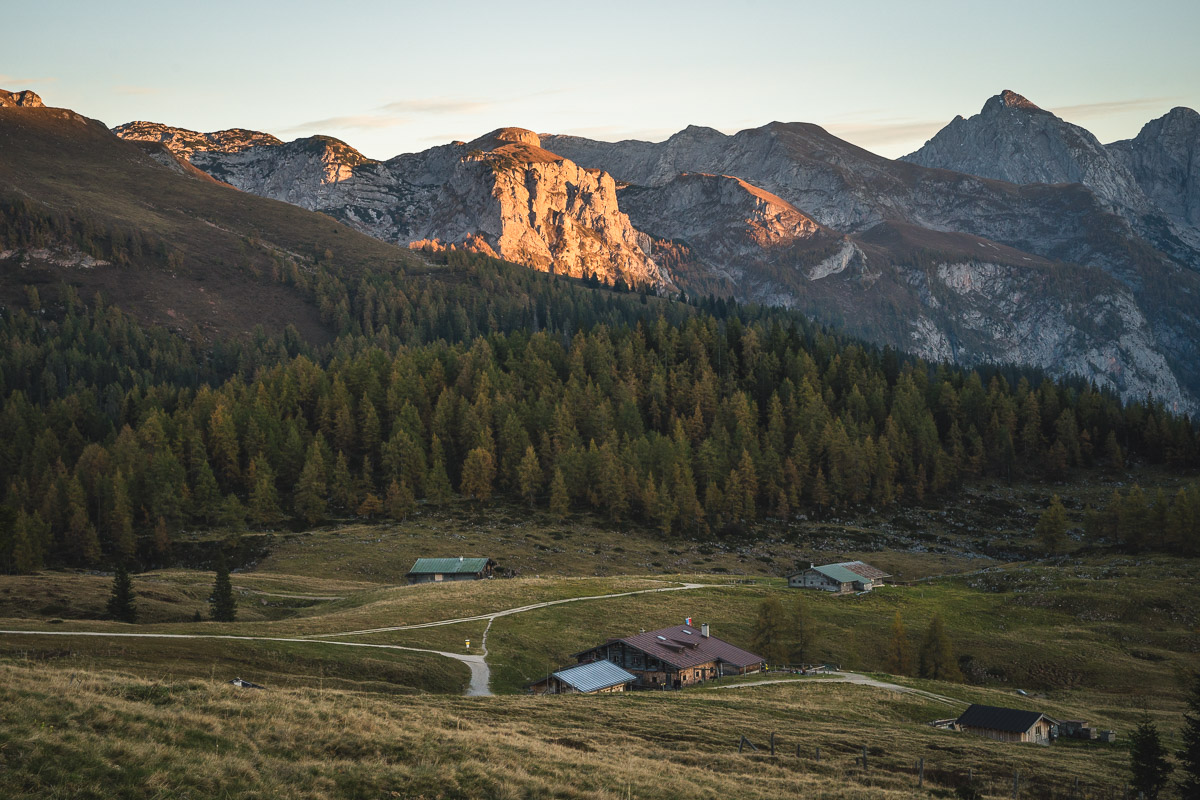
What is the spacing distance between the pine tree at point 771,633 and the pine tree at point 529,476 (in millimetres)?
72370

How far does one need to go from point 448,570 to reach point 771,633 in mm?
45057

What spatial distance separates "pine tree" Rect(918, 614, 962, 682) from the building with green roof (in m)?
52.7

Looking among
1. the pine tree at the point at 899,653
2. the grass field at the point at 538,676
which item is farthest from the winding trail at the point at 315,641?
the pine tree at the point at 899,653

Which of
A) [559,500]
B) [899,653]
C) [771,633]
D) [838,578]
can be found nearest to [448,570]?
[559,500]

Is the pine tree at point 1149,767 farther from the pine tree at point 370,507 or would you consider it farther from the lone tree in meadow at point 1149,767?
the pine tree at point 370,507

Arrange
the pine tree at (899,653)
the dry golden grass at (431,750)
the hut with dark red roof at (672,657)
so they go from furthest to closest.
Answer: the pine tree at (899,653) < the hut with dark red roof at (672,657) < the dry golden grass at (431,750)

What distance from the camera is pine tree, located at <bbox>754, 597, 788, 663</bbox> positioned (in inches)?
3201

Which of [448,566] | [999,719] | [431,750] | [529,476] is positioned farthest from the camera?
[529,476]

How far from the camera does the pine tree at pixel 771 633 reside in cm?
8131

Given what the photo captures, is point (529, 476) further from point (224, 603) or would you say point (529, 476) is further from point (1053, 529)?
point (1053, 529)

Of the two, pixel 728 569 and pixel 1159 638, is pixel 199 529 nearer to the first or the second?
pixel 728 569

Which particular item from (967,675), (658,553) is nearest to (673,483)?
(658,553)

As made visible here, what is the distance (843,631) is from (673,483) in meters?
60.9

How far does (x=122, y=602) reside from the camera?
236 ft
